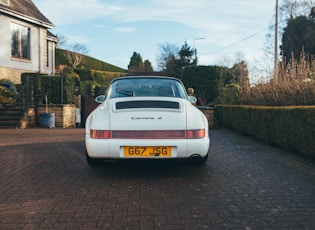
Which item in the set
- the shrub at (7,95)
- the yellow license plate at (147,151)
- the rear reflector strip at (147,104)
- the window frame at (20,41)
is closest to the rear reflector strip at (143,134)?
the yellow license plate at (147,151)

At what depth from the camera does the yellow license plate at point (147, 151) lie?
443 cm

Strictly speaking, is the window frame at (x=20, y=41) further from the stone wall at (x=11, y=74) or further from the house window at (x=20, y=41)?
the stone wall at (x=11, y=74)

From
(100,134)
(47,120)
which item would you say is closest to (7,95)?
(47,120)

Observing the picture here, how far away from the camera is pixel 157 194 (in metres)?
4.03

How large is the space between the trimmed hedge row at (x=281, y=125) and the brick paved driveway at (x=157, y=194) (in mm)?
453

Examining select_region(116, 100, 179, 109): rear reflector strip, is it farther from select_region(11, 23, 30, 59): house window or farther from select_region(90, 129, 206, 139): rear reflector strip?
select_region(11, 23, 30, 59): house window

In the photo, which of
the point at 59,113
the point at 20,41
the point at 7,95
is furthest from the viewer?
the point at 20,41

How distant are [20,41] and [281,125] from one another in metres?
17.0

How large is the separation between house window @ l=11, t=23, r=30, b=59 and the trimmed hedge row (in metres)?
14.1

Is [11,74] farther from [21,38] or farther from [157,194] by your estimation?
[157,194]

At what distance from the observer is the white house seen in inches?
696

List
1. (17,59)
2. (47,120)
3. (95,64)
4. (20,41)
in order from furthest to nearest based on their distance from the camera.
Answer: (95,64) < (20,41) < (17,59) < (47,120)

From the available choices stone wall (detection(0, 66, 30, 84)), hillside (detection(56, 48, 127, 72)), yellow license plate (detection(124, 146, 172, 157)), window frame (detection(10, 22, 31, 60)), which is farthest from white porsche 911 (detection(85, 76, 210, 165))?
hillside (detection(56, 48, 127, 72))

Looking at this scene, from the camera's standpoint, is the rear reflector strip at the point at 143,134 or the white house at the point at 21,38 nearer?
the rear reflector strip at the point at 143,134
